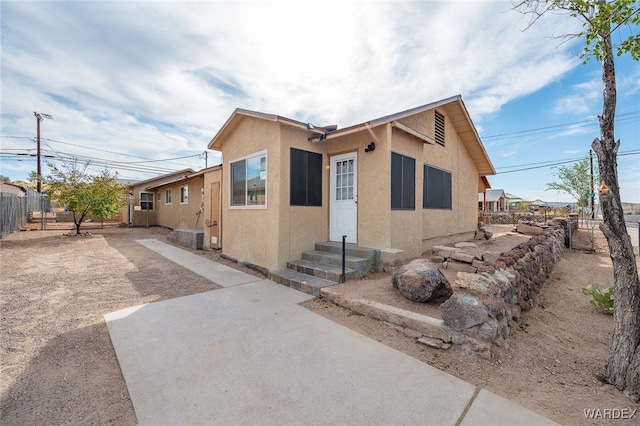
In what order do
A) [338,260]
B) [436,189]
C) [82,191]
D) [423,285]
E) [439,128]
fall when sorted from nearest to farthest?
[423,285] → [338,260] → [436,189] → [439,128] → [82,191]

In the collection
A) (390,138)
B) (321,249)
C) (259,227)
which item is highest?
(390,138)

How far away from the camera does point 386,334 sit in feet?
11.9

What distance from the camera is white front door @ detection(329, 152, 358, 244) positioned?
691cm

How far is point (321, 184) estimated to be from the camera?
736 centimetres

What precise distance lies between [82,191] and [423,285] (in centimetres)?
1570

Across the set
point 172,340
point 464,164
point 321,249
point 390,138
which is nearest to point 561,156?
point 464,164

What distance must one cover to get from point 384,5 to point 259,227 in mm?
5905

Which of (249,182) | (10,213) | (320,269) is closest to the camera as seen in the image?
(320,269)

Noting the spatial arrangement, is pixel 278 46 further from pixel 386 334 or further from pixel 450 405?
pixel 450 405

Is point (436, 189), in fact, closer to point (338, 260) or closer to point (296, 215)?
point (338, 260)

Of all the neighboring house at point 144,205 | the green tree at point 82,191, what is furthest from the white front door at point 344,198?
the neighboring house at point 144,205

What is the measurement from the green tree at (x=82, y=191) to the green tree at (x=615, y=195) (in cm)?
1700

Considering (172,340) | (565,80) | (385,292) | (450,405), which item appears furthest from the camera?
(565,80)

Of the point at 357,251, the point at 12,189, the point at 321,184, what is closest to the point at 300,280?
the point at 357,251
